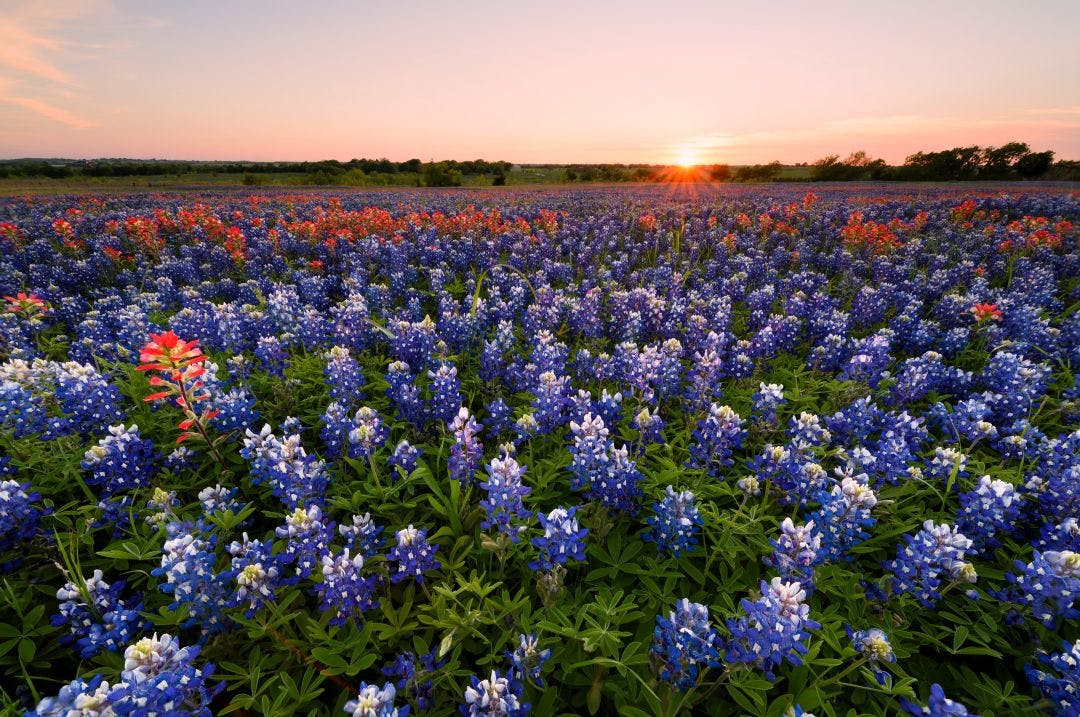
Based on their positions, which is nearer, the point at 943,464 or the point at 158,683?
the point at 158,683

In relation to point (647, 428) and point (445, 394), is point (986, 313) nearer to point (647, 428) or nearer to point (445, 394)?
point (647, 428)

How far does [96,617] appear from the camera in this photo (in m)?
2.54

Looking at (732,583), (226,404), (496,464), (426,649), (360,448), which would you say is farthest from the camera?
(226,404)

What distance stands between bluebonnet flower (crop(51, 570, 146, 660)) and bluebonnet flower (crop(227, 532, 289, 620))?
0.51 m

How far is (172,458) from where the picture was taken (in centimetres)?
347

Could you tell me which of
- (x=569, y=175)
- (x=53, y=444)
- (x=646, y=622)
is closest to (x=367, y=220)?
(x=53, y=444)

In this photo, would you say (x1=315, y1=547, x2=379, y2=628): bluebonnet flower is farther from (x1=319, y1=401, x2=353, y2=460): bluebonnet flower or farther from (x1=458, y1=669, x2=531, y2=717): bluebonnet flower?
(x1=319, y1=401, x2=353, y2=460): bluebonnet flower

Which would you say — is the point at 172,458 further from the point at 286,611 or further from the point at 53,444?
the point at 286,611

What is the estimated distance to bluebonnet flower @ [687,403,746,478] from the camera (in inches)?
133

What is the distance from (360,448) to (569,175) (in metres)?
59.3

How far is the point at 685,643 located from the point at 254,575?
2167mm

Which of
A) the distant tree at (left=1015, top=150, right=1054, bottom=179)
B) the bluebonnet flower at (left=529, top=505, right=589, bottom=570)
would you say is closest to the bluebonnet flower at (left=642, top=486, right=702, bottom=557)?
the bluebonnet flower at (left=529, top=505, right=589, bottom=570)

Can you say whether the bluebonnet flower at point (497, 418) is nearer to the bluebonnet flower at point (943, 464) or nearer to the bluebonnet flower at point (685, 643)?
the bluebonnet flower at point (685, 643)

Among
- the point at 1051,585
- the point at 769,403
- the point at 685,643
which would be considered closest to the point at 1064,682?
the point at 1051,585
